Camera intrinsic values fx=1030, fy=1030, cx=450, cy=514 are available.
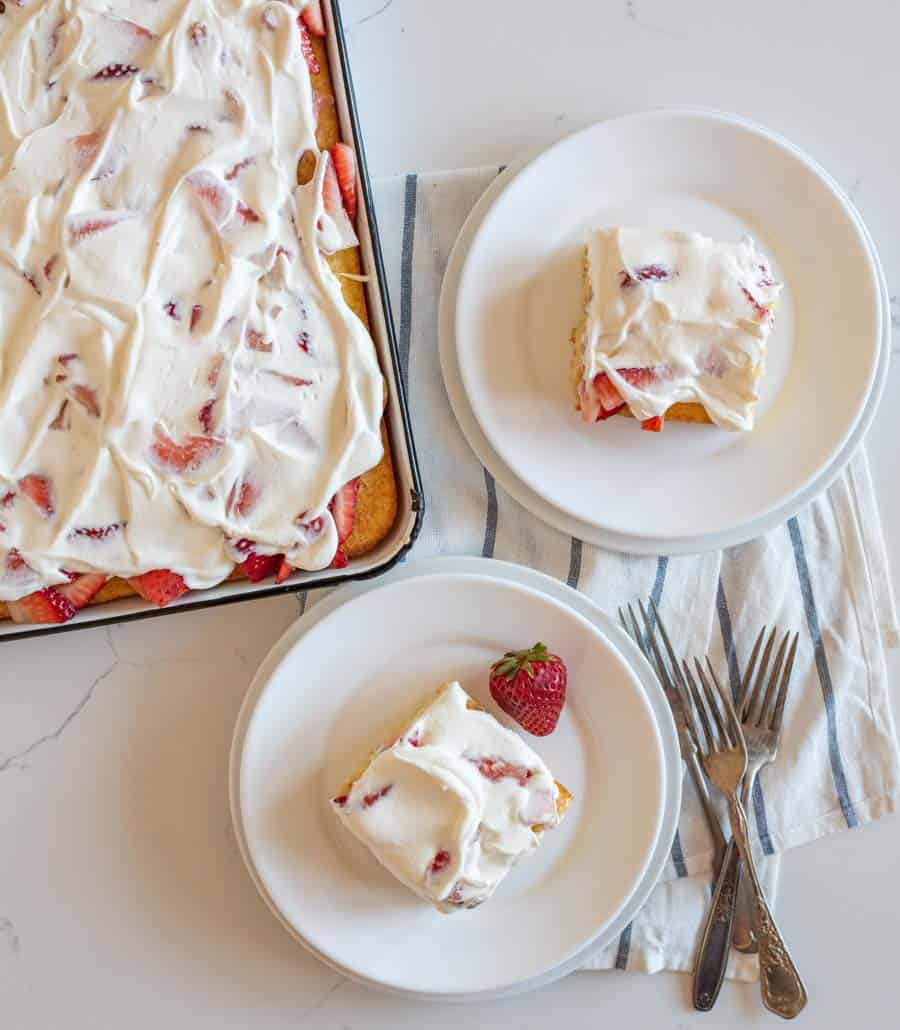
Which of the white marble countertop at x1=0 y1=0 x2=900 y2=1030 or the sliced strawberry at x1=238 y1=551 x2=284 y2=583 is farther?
the white marble countertop at x1=0 y1=0 x2=900 y2=1030

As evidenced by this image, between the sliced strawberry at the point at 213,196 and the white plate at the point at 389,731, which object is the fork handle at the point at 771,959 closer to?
the white plate at the point at 389,731

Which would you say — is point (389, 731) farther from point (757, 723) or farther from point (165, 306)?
point (165, 306)

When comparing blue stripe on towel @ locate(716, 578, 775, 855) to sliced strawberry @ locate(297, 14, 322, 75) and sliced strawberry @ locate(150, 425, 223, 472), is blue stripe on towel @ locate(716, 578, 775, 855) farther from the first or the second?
sliced strawberry @ locate(297, 14, 322, 75)

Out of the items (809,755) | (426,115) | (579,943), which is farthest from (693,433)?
(579,943)

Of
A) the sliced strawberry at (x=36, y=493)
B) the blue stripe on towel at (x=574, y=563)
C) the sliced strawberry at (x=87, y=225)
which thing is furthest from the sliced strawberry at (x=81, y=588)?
the blue stripe on towel at (x=574, y=563)

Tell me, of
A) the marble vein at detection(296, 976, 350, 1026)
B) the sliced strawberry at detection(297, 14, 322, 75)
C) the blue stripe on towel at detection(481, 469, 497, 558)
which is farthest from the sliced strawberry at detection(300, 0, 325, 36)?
the marble vein at detection(296, 976, 350, 1026)

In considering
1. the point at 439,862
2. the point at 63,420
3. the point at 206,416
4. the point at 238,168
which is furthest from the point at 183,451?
the point at 439,862
